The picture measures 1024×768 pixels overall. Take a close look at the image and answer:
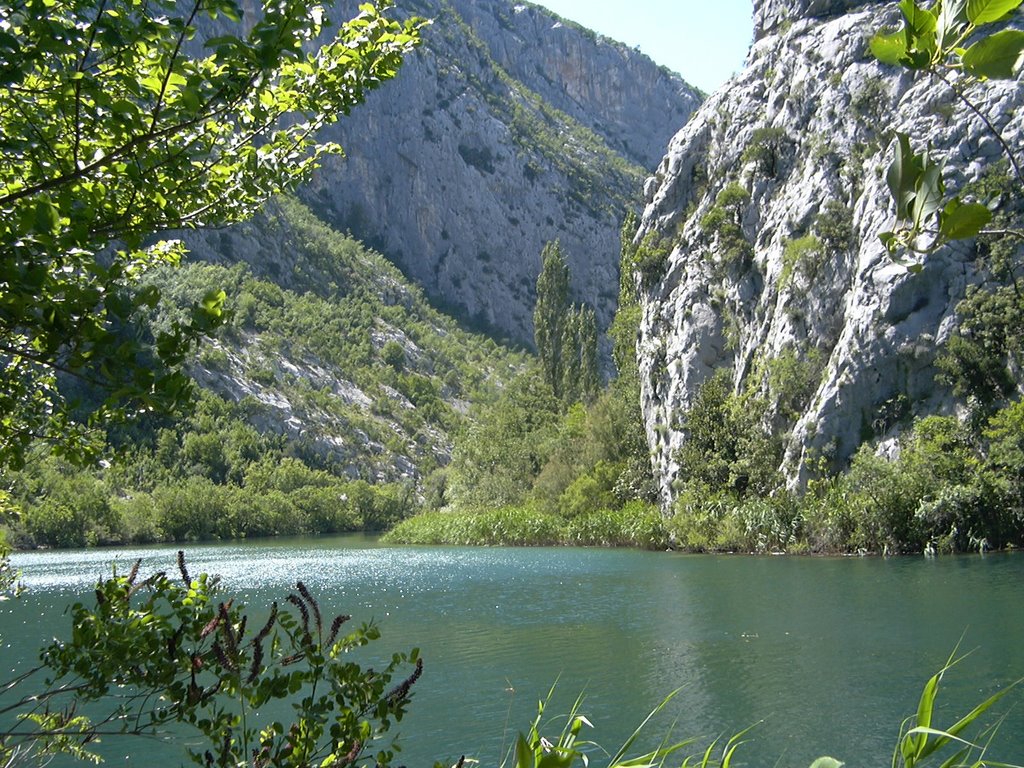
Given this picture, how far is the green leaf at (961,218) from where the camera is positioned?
196 centimetres

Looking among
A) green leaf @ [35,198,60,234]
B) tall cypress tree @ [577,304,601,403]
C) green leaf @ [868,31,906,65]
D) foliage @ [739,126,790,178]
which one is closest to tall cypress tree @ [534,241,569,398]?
tall cypress tree @ [577,304,601,403]

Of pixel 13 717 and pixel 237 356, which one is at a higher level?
pixel 237 356

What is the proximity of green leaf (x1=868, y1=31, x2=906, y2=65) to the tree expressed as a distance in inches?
68.0

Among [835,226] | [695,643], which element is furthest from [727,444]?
[695,643]

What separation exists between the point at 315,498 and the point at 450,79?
222 feet

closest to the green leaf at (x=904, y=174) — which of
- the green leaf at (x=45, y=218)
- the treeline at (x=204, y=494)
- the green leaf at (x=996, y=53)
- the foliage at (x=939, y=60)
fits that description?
the foliage at (x=939, y=60)

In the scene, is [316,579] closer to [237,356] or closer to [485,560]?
[485,560]

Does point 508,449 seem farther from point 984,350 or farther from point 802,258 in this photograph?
point 984,350

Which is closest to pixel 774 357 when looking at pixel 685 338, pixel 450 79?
pixel 685 338

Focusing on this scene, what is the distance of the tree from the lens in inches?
105

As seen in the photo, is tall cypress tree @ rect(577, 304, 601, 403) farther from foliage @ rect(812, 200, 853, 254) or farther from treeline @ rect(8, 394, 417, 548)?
foliage @ rect(812, 200, 853, 254)

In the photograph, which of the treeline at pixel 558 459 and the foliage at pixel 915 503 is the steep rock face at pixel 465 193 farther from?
the foliage at pixel 915 503

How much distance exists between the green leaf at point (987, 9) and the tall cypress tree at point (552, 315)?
6545 cm

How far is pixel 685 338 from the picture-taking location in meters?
43.4
